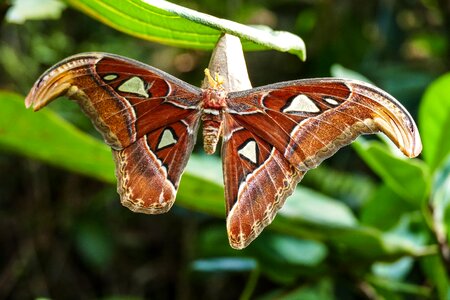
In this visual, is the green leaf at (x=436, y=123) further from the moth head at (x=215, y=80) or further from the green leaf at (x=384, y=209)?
the moth head at (x=215, y=80)

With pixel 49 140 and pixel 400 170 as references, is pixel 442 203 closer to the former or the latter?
pixel 400 170

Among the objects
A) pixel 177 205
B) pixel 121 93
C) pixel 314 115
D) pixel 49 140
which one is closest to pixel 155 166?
pixel 121 93

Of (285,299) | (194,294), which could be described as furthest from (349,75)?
(194,294)

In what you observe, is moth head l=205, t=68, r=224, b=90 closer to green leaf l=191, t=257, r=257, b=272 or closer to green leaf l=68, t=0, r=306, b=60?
green leaf l=68, t=0, r=306, b=60

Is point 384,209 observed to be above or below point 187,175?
below

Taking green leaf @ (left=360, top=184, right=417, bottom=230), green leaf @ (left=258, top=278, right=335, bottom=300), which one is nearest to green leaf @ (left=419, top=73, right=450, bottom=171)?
green leaf @ (left=360, top=184, right=417, bottom=230)

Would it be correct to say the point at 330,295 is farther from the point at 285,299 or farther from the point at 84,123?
the point at 84,123
